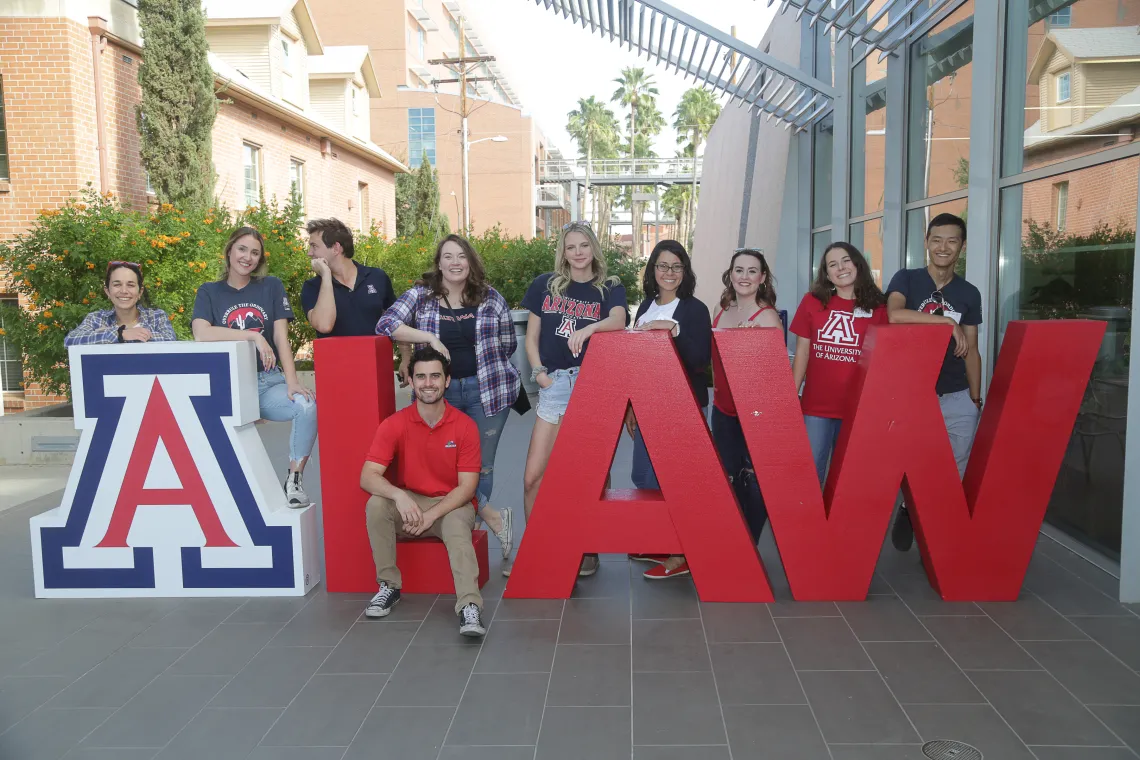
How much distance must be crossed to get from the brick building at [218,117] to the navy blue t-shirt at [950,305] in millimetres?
10609

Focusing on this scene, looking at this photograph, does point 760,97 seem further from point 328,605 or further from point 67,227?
point 328,605

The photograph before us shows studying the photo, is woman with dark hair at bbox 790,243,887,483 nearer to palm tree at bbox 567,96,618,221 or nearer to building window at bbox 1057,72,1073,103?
building window at bbox 1057,72,1073,103

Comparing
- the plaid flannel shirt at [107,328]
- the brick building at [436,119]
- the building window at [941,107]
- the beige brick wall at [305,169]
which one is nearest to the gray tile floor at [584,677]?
the plaid flannel shirt at [107,328]

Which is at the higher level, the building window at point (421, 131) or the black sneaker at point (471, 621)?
the building window at point (421, 131)

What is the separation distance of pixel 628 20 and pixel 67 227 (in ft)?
18.4

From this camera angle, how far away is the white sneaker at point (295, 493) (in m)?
4.76

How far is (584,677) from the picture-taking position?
3428mm

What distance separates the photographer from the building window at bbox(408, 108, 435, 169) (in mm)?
39125

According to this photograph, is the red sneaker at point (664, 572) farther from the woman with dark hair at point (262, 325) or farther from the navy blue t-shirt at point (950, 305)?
the woman with dark hair at point (262, 325)

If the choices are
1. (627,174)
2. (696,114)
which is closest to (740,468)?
(627,174)

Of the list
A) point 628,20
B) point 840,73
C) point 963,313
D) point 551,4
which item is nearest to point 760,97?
point 840,73

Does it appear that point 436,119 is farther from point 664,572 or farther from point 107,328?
point 664,572

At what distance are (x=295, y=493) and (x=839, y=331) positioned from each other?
3.00 meters

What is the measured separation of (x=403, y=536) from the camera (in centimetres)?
442
